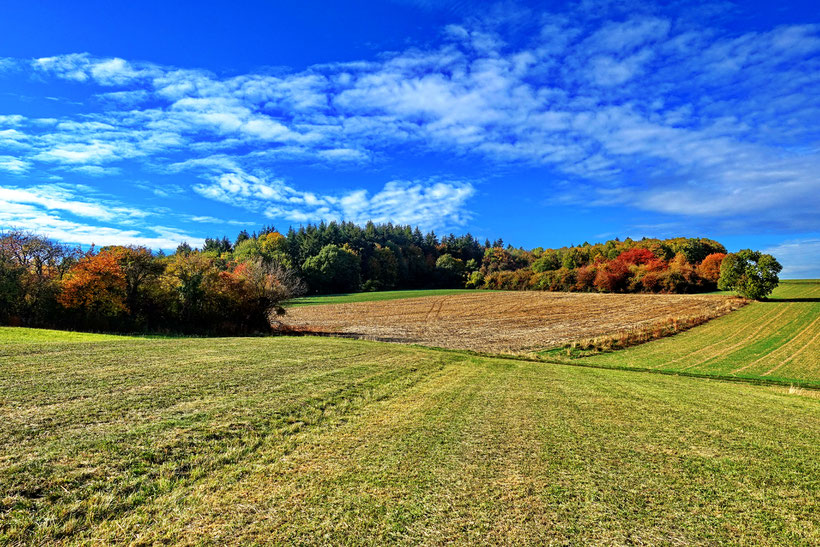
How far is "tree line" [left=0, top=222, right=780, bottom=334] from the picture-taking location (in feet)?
87.5

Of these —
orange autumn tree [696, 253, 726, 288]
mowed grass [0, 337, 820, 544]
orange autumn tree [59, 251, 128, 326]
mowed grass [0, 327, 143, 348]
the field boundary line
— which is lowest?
the field boundary line

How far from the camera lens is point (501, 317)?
5112 centimetres

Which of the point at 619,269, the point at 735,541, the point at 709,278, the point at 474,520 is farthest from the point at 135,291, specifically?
the point at 709,278

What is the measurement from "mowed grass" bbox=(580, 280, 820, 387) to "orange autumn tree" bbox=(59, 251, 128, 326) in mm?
33258

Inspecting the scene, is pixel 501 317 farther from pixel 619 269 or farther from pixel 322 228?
pixel 322 228

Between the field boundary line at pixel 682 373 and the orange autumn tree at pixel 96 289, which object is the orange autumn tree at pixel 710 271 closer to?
the field boundary line at pixel 682 373

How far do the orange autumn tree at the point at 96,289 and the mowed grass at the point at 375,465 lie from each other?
733 inches

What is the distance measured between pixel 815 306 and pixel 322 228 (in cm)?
11139

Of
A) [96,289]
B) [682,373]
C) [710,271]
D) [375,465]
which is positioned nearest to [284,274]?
[96,289]

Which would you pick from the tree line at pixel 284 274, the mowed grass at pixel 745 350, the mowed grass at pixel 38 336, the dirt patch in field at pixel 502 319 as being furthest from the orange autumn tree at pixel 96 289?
the mowed grass at pixel 745 350

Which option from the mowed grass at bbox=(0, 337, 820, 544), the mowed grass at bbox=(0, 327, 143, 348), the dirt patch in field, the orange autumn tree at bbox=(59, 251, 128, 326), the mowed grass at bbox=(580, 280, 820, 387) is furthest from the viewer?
the dirt patch in field

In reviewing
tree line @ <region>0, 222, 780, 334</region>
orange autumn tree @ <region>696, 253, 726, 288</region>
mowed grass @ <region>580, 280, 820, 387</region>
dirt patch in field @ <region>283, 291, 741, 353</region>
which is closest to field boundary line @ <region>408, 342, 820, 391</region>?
mowed grass @ <region>580, 280, 820, 387</region>

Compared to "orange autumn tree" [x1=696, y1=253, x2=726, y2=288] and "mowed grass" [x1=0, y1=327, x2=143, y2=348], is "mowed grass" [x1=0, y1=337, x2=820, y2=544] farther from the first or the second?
"orange autumn tree" [x1=696, y1=253, x2=726, y2=288]

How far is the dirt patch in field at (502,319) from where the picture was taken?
33844 millimetres
